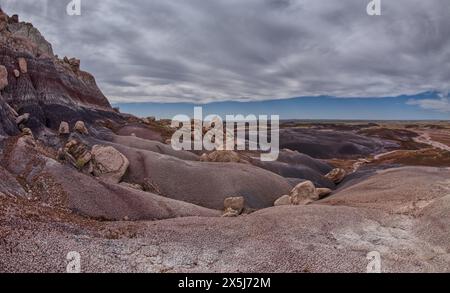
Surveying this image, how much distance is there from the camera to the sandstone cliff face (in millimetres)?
51594

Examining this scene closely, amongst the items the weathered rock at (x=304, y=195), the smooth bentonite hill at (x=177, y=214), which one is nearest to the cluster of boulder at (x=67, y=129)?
the smooth bentonite hill at (x=177, y=214)

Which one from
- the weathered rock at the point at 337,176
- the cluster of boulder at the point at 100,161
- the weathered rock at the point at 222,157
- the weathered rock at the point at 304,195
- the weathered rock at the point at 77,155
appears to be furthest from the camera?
the weathered rock at the point at 337,176

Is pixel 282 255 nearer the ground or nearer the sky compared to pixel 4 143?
nearer the ground

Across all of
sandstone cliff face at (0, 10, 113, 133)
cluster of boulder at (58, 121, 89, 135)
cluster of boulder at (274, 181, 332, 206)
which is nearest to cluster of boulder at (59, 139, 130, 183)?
sandstone cliff face at (0, 10, 113, 133)

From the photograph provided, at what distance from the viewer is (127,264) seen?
55.0ft

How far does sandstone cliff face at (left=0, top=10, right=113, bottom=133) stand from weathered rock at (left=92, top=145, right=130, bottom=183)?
11278mm

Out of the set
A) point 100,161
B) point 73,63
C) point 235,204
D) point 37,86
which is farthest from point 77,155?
point 73,63

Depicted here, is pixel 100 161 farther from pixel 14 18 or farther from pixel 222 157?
pixel 14 18

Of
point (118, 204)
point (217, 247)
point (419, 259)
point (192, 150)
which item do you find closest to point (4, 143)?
point (118, 204)

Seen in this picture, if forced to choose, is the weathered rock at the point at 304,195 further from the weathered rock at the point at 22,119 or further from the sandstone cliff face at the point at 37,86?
the weathered rock at the point at 22,119

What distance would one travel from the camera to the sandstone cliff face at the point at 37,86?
5159cm

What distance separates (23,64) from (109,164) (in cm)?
2821
